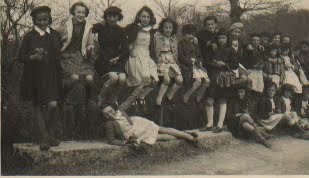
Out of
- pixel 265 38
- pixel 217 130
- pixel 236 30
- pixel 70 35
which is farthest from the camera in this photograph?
pixel 265 38

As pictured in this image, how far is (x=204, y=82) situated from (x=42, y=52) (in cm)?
235

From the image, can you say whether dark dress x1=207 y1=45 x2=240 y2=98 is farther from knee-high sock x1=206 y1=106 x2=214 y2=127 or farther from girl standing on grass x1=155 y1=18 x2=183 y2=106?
girl standing on grass x1=155 y1=18 x2=183 y2=106

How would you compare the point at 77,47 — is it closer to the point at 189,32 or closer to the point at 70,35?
the point at 70,35

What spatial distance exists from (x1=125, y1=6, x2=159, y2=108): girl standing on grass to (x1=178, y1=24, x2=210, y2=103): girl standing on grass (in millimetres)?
476

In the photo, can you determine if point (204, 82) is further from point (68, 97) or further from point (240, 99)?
point (68, 97)

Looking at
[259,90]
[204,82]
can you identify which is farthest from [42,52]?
[259,90]

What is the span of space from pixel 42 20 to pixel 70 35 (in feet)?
1.25

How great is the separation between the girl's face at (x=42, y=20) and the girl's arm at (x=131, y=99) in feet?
4.25

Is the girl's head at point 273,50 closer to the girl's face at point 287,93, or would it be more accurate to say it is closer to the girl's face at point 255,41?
the girl's face at point 255,41

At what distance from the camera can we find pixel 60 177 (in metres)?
4.50

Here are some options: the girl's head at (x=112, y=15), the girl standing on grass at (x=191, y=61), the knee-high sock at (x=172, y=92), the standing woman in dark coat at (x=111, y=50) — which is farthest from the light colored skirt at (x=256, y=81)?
the girl's head at (x=112, y=15)

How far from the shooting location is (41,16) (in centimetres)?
474

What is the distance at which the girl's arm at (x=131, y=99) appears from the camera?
546 centimetres

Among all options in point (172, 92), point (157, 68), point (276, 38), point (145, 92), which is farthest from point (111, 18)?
point (276, 38)
